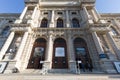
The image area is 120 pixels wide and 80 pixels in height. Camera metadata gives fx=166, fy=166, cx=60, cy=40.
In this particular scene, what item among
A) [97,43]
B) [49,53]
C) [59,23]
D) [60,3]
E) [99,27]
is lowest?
[49,53]

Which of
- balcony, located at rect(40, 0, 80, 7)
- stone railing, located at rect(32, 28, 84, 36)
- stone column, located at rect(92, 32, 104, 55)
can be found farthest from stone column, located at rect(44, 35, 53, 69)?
balcony, located at rect(40, 0, 80, 7)

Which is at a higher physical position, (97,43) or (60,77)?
(97,43)

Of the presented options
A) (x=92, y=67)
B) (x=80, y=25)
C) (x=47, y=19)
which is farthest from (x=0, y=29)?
(x=92, y=67)

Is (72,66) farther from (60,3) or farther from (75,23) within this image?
(60,3)

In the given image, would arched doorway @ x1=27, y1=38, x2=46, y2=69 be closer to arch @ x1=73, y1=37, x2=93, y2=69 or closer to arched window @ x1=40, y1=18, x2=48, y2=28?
arched window @ x1=40, y1=18, x2=48, y2=28

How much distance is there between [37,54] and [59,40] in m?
5.21

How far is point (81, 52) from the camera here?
28.2 m

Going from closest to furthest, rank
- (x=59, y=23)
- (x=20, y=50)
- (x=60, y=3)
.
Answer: (x=20, y=50) < (x=59, y=23) < (x=60, y=3)

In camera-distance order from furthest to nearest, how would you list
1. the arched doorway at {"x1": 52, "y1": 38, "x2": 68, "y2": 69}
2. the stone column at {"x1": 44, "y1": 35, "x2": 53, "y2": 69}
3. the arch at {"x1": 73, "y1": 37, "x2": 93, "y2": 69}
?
the arch at {"x1": 73, "y1": 37, "x2": 93, "y2": 69}, the arched doorway at {"x1": 52, "y1": 38, "x2": 68, "y2": 69}, the stone column at {"x1": 44, "y1": 35, "x2": 53, "y2": 69}

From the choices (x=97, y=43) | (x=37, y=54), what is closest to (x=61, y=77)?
(x=37, y=54)

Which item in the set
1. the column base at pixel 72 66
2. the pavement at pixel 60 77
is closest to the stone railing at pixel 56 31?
the column base at pixel 72 66

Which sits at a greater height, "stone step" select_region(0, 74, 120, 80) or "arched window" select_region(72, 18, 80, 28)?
"arched window" select_region(72, 18, 80, 28)

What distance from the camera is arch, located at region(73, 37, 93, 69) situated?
25903 mm

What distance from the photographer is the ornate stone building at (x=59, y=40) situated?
79.6 feet
